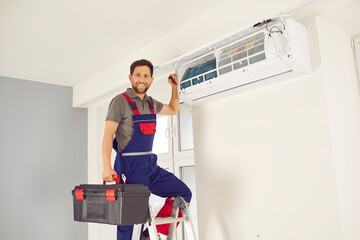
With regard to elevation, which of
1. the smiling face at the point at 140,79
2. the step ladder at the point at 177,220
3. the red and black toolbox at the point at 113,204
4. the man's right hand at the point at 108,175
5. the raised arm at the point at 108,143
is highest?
the smiling face at the point at 140,79

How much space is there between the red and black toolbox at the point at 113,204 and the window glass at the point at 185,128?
1.49 metres

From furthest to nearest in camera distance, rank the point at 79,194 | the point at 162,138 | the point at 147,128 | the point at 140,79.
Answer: the point at 162,138 → the point at 140,79 → the point at 147,128 → the point at 79,194

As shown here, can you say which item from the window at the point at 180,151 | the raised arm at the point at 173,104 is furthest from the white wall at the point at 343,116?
the window at the point at 180,151

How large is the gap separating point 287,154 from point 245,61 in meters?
0.58

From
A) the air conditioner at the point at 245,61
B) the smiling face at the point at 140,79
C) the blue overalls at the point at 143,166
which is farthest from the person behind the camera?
the smiling face at the point at 140,79

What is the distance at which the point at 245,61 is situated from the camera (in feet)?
6.22

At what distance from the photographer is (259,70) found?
186 centimetres

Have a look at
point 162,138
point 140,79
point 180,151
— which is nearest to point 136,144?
point 140,79

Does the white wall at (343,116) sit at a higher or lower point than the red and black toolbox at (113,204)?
higher

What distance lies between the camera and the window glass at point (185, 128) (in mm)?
3217

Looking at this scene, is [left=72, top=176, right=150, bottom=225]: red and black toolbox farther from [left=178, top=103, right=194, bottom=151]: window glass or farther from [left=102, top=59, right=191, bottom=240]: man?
[left=178, top=103, right=194, bottom=151]: window glass

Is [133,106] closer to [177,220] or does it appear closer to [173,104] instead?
[173,104]

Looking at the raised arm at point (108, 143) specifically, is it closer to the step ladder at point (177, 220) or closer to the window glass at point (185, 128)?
the step ladder at point (177, 220)

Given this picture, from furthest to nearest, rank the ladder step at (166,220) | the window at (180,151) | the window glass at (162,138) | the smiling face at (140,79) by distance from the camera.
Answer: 1. the window glass at (162,138)
2. the window at (180,151)
3. the smiling face at (140,79)
4. the ladder step at (166,220)
